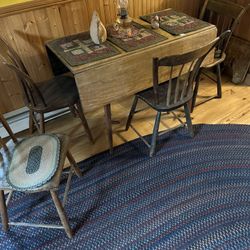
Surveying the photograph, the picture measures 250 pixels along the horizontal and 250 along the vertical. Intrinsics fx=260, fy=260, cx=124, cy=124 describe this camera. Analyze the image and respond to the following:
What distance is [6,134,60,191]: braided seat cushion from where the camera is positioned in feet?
4.05

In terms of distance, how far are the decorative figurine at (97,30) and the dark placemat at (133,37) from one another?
79mm

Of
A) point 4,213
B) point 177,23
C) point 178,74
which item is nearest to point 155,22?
point 177,23

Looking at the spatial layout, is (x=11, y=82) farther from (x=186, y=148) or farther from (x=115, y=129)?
(x=186, y=148)

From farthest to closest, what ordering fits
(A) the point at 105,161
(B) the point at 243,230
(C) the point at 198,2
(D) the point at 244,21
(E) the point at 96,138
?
(C) the point at 198,2
(D) the point at 244,21
(E) the point at 96,138
(A) the point at 105,161
(B) the point at 243,230

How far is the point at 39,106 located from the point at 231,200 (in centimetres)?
132

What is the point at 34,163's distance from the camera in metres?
1.32

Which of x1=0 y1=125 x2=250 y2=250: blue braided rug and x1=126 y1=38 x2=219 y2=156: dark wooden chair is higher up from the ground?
x1=126 y1=38 x2=219 y2=156: dark wooden chair

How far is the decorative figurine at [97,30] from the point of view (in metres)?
1.59

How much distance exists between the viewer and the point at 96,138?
2068 millimetres

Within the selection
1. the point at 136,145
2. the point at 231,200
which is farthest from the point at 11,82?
the point at 231,200

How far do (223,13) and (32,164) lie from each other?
6.29ft

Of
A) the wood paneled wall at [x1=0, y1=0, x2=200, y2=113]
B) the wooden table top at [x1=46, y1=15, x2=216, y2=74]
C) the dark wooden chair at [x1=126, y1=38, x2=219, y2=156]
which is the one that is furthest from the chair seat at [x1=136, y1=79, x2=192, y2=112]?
the wood paneled wall at [x1=0, y1=0, x2=200, y2=113]

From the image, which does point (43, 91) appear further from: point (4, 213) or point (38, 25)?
point (4, 213)

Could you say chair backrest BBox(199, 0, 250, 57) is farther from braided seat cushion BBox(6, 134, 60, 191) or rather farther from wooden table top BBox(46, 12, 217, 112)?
braided seat cushion BBox(6, 134, 60, 191)
